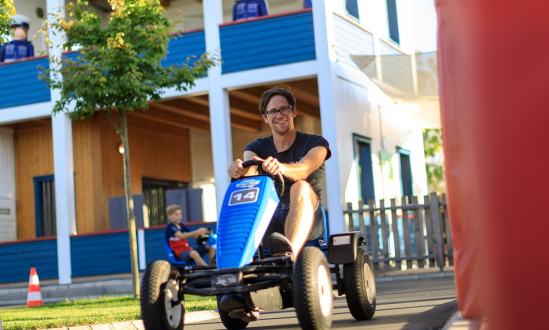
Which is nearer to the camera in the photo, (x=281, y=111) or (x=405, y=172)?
(x=281, y=111)

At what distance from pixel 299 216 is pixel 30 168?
47.0ft

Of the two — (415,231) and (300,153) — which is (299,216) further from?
(415,231)

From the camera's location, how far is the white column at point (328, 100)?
13.2 m

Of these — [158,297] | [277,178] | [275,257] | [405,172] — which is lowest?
[158,297]

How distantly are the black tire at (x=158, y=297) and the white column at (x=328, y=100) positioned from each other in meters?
9.19

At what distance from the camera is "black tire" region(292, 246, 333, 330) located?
3.75m

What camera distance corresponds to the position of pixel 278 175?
4.53m

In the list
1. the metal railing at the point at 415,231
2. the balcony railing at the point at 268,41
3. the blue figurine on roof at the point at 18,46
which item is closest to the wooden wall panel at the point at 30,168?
the blue figurine on roof at the point at 18,46

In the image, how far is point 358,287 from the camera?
15.6 ft

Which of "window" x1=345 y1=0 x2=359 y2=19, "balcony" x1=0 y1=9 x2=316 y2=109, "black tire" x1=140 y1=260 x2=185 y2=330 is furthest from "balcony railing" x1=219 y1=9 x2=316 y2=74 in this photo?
"black tire" x1=140 y1=260 x2=185 y2=330

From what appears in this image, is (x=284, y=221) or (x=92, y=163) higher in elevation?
(x=92, y=163)

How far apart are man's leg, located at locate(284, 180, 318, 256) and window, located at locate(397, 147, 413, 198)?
1408 centimetres

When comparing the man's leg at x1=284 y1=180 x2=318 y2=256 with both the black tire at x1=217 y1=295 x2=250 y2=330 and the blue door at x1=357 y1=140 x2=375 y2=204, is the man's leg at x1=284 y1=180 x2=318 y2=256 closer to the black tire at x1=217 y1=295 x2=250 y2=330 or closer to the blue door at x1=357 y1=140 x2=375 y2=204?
the black tire at x1=217 y1=295 x2=250 y2=330

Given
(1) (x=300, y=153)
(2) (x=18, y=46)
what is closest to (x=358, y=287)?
(1) (x=300, y=153)
